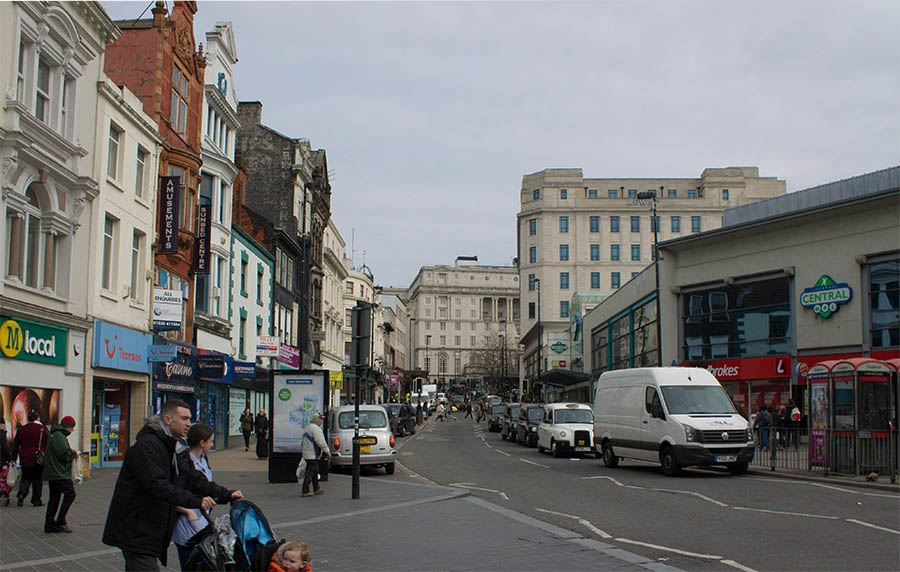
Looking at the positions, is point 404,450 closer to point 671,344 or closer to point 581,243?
point 671,344

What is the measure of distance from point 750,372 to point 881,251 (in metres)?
7.89

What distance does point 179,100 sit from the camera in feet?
98.8

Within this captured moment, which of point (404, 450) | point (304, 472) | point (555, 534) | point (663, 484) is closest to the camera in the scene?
point (555, 534)

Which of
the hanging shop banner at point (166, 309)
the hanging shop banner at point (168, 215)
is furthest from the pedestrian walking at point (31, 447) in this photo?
the hanging shop banner at point (168, 215)

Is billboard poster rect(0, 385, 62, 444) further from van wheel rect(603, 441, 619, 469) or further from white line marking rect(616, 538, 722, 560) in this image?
van wheel rect(603, 441, 619, 469)

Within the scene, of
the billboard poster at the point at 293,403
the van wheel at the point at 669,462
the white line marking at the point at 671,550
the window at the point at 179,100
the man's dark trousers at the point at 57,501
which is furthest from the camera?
the window at the point at 179,100

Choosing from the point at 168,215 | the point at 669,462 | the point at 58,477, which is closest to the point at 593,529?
the point at 58,477

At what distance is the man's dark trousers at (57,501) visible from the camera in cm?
1206

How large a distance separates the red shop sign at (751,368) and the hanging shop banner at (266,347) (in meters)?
19.4

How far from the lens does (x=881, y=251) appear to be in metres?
29.4

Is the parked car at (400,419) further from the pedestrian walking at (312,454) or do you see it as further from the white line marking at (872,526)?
the white line marking at (872,526)

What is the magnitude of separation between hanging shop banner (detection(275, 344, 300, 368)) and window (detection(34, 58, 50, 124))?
910 inches

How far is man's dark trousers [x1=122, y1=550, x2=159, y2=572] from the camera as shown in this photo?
630cm

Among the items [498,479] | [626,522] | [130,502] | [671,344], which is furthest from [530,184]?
[130,502]
